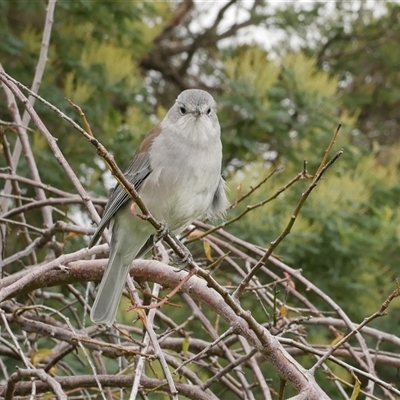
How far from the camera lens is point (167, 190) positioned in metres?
2.62

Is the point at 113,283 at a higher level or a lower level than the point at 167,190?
lower

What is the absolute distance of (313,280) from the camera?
512 centimetres

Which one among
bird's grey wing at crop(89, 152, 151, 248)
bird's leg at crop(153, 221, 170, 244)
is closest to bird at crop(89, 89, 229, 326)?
bird's grey wing at crop(89, 152, 151, 248)

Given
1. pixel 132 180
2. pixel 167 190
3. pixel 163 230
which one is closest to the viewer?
pixel 163 230

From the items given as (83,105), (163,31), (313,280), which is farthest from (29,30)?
(313,280)

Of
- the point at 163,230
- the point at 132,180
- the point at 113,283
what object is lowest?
the point at 113,283

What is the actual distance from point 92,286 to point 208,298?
127 centimetres

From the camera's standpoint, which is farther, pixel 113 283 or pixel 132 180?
pixel 132 180

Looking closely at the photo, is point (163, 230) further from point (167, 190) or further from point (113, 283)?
point (167, 190)

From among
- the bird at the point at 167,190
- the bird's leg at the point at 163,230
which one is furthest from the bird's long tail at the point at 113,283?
the bird's leg at the point at 163,230

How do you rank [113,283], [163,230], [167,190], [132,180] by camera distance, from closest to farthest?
[163,230]
[113,283]
[167,190]
[132,180]

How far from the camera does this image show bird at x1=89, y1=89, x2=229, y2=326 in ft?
8.16

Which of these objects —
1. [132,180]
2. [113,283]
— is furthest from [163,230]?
[132,180]

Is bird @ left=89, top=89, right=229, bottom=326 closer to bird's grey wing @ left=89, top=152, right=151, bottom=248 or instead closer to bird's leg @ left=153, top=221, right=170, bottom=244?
bird's grey wing @ left=89, top=152, right=151, bottom=248
